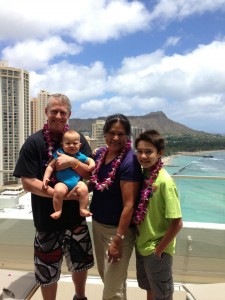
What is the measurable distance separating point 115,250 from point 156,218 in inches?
12.6

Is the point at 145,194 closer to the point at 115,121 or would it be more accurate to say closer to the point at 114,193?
the point at 114,193

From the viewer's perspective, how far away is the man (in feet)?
6.40

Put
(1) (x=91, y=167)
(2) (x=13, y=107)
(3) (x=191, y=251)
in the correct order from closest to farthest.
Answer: (1) (x=91, y=167), (3) (x=191, y=251), (2) (x=13, y=107)

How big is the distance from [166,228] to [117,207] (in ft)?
1.08

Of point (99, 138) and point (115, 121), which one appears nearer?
point (115, 121)

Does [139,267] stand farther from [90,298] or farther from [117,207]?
[90,298]

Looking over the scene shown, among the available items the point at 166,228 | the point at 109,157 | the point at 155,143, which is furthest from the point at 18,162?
the point at 166,228

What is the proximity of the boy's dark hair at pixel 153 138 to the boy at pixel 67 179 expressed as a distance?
399 millimetres

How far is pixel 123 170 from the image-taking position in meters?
1.82

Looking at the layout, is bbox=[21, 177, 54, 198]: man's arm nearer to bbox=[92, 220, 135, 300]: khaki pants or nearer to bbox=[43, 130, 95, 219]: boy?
bbox=[43, 130, 95, 219]: boy

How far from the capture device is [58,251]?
2078 millimetres

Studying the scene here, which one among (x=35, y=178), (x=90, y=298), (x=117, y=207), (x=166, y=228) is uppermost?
(x=35, y=178)

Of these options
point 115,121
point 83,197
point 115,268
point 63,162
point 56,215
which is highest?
point 115,121

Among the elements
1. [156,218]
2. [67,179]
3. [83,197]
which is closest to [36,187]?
[67,179]
